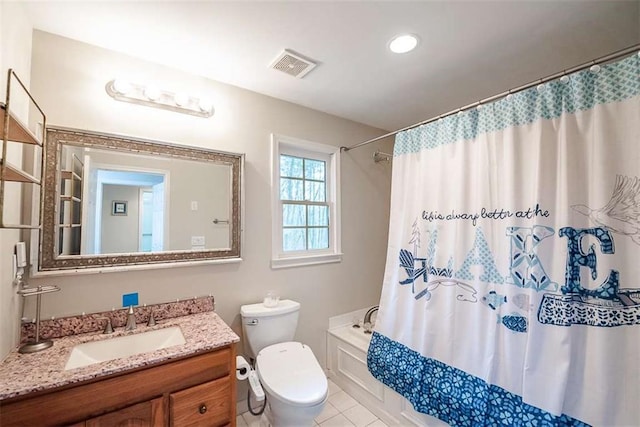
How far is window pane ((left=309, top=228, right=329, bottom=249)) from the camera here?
2.46 meters

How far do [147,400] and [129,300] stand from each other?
23.6 inches

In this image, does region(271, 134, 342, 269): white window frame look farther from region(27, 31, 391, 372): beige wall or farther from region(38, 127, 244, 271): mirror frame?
region(38, 127, 244, 271): mirror frame

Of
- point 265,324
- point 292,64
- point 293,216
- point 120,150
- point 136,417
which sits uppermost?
point 292,64

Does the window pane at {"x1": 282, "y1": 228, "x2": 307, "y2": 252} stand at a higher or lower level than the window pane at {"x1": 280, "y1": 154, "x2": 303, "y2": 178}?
lower

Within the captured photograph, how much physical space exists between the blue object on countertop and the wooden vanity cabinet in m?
0.53

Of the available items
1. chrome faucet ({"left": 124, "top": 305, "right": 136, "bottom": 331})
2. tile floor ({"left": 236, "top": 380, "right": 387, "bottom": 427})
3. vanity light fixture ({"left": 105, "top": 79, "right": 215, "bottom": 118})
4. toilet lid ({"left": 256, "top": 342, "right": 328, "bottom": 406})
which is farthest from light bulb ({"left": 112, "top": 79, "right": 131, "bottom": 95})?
tile floor ({"left": 236, "top": 380, "right": 387, "bottom": 427})

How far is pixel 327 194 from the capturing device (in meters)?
2.56

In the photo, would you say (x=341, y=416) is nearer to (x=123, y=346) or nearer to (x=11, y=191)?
(x=123, y=346)

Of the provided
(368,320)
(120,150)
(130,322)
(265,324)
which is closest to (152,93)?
(120,150)

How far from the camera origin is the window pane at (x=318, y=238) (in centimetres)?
246

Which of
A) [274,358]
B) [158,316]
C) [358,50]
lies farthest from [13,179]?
[358,50]

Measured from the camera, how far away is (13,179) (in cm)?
93

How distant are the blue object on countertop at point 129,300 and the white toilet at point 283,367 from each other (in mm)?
628

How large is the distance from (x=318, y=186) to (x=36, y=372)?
2.04 metres
